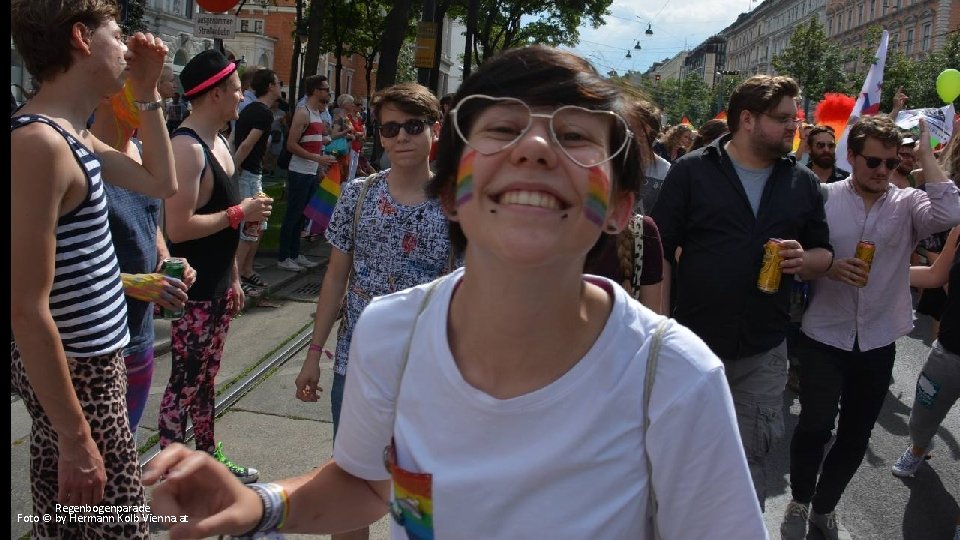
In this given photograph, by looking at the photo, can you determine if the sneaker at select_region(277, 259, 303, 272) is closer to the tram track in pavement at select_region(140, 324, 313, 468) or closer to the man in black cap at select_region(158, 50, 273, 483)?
the tram track in pavement at select_region(140, 324, 313, 468)

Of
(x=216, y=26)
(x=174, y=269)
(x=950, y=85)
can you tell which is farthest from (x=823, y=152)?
(x=950, y=85)

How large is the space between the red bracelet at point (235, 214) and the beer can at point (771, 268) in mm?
2347

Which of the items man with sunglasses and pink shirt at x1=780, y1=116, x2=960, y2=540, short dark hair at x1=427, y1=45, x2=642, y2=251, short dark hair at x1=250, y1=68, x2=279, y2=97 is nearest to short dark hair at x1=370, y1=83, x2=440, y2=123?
short dark hair at x1=427, y1=45, x2=642, y2=251

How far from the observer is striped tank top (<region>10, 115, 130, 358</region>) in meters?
2.44

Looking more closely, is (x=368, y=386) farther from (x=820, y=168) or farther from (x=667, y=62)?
(x=667, y=62)

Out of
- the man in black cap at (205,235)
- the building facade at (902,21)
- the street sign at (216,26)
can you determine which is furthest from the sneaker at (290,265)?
the building facade at (902,21)

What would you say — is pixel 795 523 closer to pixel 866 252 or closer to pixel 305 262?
pixel 866 252

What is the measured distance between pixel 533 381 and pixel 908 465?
181 inches

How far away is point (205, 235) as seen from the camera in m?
3.94

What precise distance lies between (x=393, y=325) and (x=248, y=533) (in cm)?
47

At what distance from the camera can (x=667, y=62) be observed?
199 meters

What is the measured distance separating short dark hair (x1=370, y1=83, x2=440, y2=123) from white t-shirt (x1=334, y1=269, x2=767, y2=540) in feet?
7.09

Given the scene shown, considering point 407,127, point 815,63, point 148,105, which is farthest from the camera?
point 815,63

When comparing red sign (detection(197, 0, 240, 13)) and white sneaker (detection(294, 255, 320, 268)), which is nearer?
red sign (detection(197, 0, 240, 13))
